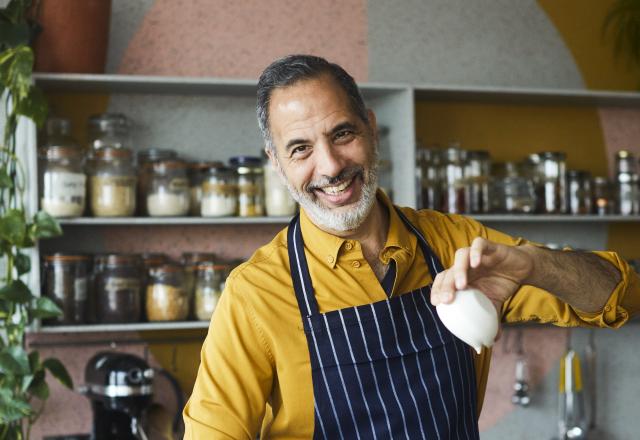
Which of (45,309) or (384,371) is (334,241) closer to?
(384,371)

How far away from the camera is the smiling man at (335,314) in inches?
63.1

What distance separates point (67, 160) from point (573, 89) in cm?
200

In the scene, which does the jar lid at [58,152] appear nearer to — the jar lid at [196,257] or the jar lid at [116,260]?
the jar lid at [116,260]

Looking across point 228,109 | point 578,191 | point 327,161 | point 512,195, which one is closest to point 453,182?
point 512,195

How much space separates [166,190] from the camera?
2.96m

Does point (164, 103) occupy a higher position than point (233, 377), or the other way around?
point (164, 103)

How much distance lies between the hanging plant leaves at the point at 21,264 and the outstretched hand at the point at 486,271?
1720 mm

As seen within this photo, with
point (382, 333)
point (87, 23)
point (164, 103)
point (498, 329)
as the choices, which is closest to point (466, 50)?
point (164, 103)

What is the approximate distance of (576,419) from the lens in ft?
11.7

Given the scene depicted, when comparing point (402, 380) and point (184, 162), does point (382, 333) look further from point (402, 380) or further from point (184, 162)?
point (184, 162)

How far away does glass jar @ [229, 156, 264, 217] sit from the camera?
303 centimetres

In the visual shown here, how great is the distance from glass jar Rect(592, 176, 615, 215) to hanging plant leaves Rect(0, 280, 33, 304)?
209 centimetres

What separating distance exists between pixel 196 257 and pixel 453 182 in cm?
95

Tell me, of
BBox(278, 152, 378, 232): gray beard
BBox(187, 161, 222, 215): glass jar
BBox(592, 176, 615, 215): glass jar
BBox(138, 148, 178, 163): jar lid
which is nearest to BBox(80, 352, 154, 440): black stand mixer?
BBox(187, 161, 222, 215): glass jar
